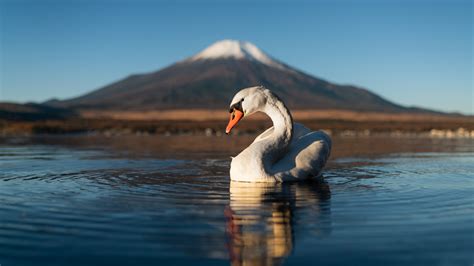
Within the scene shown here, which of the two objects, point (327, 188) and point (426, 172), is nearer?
point (327, 188)

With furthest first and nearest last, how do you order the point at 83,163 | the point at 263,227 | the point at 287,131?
the point at 83,163
the point at 287,131
the point at 263,227

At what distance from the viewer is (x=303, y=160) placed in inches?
544

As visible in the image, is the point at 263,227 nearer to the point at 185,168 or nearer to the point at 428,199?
the point at 428,199

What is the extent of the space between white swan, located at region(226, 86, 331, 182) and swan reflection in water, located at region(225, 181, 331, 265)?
0.37 m

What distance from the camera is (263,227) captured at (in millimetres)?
8008

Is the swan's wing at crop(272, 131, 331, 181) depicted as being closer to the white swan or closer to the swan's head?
the white swan

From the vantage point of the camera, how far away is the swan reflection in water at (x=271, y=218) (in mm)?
6688

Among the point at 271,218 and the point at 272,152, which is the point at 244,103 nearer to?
the point at 272,152

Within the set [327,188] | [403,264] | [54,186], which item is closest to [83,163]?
[54,186]

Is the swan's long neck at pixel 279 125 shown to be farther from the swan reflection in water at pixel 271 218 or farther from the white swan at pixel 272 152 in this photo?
the swan reflection in water at pixel 271 218

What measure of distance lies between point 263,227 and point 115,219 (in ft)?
7.81

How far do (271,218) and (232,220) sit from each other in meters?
0.64

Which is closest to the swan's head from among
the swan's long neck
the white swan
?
the white swan

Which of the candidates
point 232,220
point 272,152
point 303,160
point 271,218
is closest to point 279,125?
point 272,152
